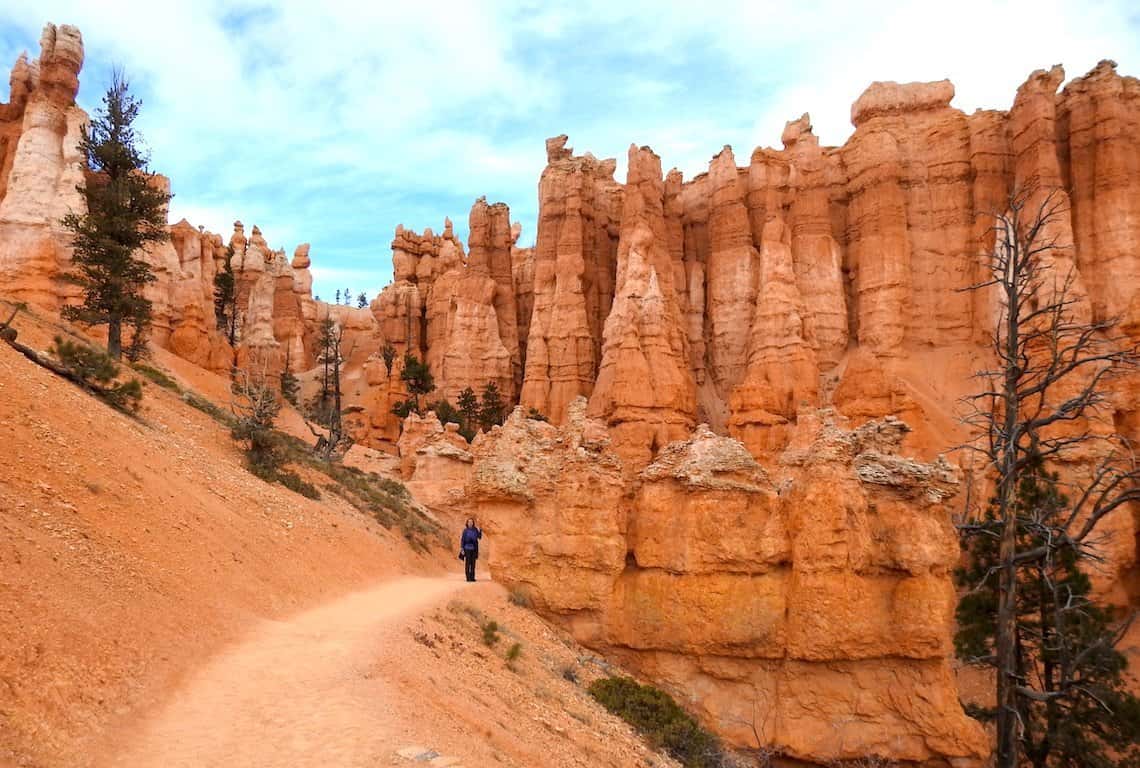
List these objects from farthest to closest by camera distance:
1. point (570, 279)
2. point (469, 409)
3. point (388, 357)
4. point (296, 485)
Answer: point (388, 357)
point (469, 409)
point (570, 279)
point (296, 485)

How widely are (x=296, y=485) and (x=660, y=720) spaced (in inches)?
466

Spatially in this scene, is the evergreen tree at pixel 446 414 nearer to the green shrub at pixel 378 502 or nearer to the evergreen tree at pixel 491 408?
the evergreen tree at pixel 491 408

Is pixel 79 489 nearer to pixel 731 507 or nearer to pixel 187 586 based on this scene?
pixel 187 586

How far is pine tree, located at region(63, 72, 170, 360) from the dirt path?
18168 mm

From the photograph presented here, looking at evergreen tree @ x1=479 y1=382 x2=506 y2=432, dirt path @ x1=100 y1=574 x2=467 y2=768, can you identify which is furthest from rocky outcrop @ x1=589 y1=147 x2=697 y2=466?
dirt path @ x1=100 y1=574 x2=467 y2=768

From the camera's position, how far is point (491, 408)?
163ft

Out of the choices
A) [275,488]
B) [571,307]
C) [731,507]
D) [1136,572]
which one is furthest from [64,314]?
[1136,572]

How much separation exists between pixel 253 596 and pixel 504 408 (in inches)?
1612

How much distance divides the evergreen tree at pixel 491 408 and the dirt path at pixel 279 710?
130ft

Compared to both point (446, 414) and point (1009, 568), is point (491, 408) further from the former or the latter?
point (1009, 568)

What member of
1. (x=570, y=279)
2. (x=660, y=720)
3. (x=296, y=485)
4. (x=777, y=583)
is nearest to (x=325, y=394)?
(x=570, y=279)

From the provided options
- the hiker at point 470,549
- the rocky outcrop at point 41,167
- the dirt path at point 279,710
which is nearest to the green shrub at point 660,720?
the dirt path at point 279,710

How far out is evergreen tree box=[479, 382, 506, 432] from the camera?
49.2 metres

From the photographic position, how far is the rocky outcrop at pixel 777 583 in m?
11.7
